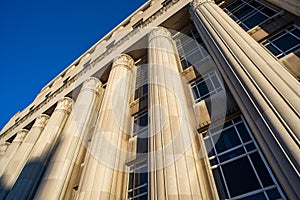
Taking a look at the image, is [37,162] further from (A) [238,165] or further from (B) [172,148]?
(A) [238,165]

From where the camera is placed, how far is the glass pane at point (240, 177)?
516cm

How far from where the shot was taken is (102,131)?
30.4 feet

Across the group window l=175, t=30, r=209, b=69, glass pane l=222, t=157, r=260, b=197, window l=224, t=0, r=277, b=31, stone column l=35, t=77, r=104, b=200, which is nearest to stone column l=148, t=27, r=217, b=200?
glass pane l=222, t=157, r=260, b=197

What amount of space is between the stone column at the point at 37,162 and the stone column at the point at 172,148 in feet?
26.9

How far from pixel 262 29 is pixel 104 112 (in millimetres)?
9327

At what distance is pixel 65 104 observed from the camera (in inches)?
703

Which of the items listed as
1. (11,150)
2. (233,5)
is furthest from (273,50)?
(11,150)

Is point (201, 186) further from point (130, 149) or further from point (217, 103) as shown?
point (130, 149)

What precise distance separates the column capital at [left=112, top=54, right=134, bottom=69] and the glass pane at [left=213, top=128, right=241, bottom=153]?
9.97 meters

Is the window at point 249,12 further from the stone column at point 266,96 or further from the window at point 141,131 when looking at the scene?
the window at point 141,131

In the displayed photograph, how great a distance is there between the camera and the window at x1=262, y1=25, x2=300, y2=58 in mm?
7739

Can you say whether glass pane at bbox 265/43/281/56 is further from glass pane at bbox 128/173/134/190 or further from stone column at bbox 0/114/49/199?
stone column at bbox 0/114/49/199

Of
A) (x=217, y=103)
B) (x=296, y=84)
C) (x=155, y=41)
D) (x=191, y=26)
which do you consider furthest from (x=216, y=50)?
(x=191, y=26)

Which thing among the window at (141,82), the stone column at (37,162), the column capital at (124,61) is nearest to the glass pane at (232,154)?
the window at (141,82)
